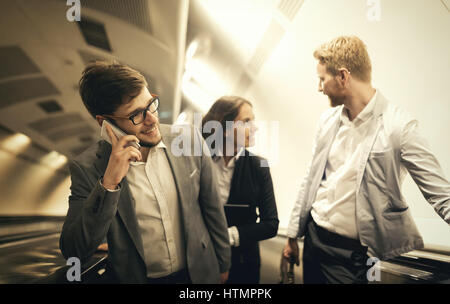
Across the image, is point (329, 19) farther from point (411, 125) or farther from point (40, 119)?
point (40, 119)

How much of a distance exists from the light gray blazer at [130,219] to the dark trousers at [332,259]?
59cm

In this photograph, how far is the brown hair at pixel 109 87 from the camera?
1.02 metres

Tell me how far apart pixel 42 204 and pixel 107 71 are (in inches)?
42.0

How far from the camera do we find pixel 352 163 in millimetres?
1245

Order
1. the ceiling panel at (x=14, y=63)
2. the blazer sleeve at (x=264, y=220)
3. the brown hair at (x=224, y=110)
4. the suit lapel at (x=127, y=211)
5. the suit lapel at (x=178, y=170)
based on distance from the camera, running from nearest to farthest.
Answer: the suit lapel at (x=127, y=211) < the suit lapel at (x=178, y=170) < the ceiling panel at (x=14, y=63) < the blazer sleeve at (x=264, y=220) < the brown hair at (x=224, y=110)

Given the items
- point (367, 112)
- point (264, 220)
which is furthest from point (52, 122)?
point (367, 112)

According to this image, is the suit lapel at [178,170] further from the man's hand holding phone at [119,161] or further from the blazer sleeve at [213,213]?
the man's hand holding phone at [119,161]

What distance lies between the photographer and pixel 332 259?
129cm

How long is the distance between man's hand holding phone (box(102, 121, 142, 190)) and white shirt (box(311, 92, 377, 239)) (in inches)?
44.5

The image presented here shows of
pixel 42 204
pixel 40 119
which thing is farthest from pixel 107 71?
pixel 42 204

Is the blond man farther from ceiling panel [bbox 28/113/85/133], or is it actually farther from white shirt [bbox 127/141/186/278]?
ceiling panel [bbox 28/113/85/133]

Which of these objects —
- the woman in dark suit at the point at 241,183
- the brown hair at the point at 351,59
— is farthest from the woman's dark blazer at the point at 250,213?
the brown hair at the point at 351,59

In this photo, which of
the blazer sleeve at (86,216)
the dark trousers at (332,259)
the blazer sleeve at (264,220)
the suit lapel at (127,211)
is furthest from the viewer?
the blazer sleeve at (264,220)

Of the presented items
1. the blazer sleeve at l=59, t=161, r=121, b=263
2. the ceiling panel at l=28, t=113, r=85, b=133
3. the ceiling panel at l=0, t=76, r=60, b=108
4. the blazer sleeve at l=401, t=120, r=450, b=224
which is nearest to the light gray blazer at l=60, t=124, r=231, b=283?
the blazer sleeve at l=59, t=161, r=121, b=263
